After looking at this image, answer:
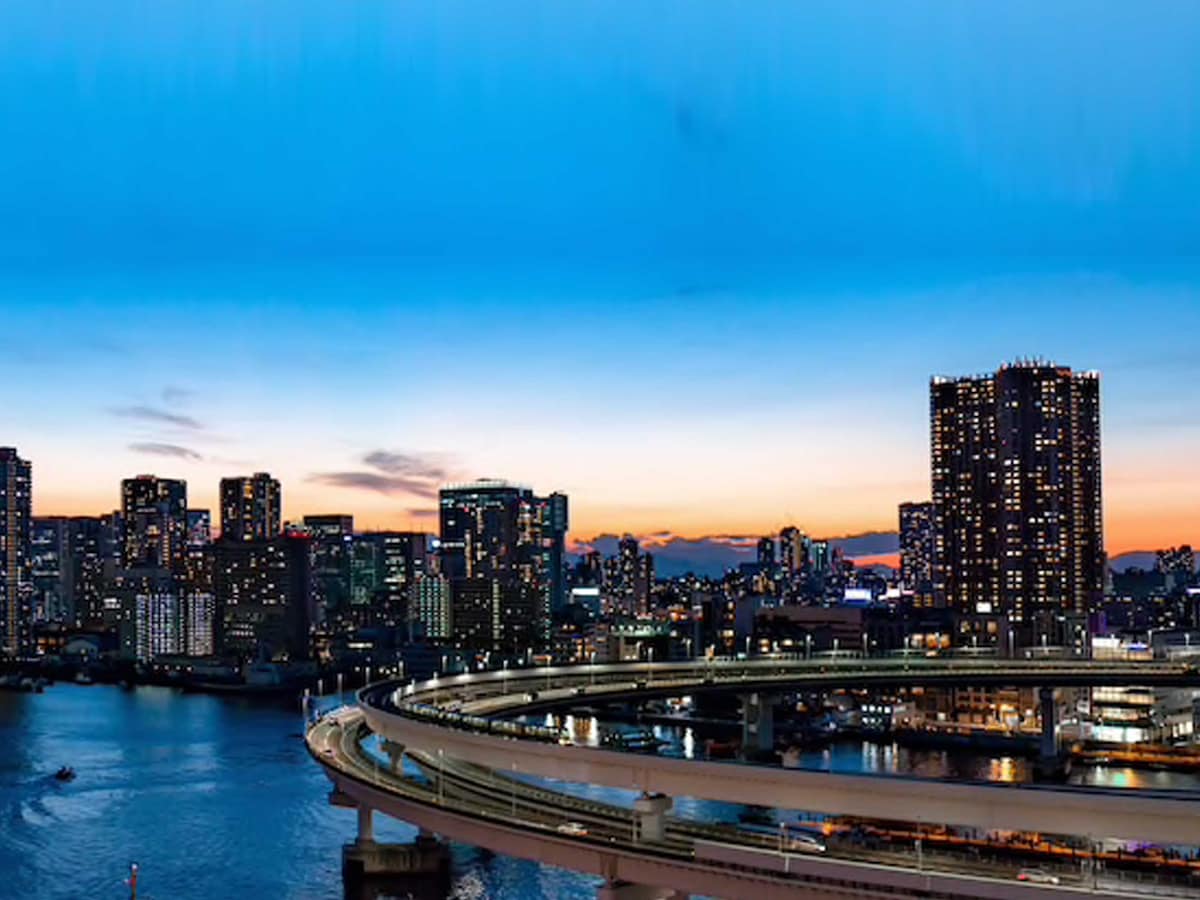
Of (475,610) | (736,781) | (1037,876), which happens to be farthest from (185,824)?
(475,610)

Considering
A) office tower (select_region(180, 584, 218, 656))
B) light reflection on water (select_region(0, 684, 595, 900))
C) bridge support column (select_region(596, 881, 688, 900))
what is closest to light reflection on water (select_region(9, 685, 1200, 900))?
light reflection on water (select_region(0, 684, 595, 900))

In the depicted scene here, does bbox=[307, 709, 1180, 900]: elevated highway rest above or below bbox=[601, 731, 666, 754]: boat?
above

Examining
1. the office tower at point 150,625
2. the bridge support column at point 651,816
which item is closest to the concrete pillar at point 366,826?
the bridge support column at point 651,816

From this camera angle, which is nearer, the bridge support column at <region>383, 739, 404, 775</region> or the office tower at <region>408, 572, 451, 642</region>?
the bridge support column at <region>383, 739, 404, 775</region>

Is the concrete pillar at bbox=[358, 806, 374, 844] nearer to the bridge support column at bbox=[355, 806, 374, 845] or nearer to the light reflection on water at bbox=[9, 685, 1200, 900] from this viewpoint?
the bridge support column at bbox=[355, 806, 374, 845]

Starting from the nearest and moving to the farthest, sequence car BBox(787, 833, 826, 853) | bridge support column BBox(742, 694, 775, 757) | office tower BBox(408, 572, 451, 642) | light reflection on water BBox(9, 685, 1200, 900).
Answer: car BBox(787, 833, 826, 853)
light reflection on water BBox(9, 685, 1200, 900)
bridge support column BBox(742, 694, 775, 757)
office tower BBox(408, 572, 451, 642)

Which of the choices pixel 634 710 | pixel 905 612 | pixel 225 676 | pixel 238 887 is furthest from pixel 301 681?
pixel 238 887

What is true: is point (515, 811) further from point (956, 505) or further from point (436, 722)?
point (956, 505)
